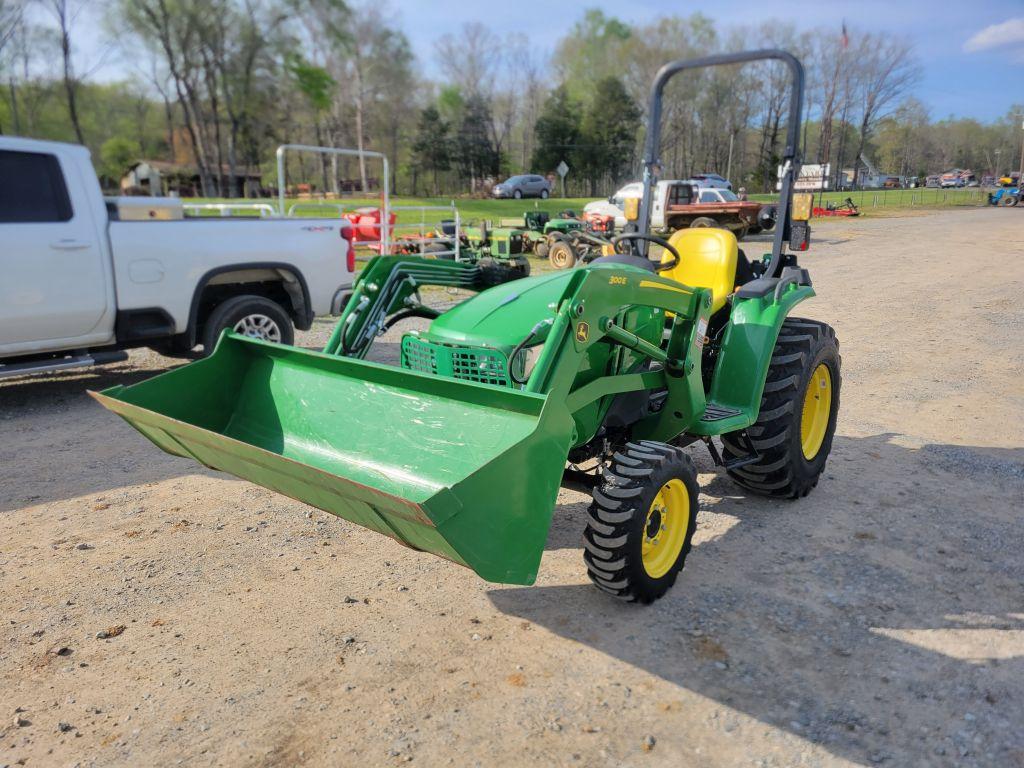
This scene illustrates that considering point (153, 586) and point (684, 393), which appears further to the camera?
point (684, 393)

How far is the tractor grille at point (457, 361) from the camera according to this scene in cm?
362

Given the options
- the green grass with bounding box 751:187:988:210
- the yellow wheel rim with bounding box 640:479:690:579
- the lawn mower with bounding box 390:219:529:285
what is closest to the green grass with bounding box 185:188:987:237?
the green grass with bounding box 751:187:988:210

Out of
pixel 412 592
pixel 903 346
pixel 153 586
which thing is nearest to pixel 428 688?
pixel 412 592

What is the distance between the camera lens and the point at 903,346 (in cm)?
960

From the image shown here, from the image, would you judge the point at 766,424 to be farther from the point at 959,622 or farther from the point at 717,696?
the point at 717,696

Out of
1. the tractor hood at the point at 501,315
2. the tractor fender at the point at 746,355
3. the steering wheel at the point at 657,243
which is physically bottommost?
the tractor fender at the point at 746,355

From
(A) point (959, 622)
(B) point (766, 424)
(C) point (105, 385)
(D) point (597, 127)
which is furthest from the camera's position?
(D) point (597, 127)

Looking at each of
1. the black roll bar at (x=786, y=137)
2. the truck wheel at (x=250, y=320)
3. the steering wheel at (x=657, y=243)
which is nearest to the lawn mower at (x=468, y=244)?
the truck wheel at (x=250, y=320)

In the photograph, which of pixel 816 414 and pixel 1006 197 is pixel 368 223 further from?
pixel 1006 197

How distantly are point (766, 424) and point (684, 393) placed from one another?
743mm

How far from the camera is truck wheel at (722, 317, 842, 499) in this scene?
4543 mm

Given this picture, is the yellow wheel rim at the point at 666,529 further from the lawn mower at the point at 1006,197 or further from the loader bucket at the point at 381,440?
the lawn mower at the point at 1006,197

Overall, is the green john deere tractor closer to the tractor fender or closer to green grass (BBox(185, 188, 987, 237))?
the tractor fender

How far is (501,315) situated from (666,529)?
124 centimetres
